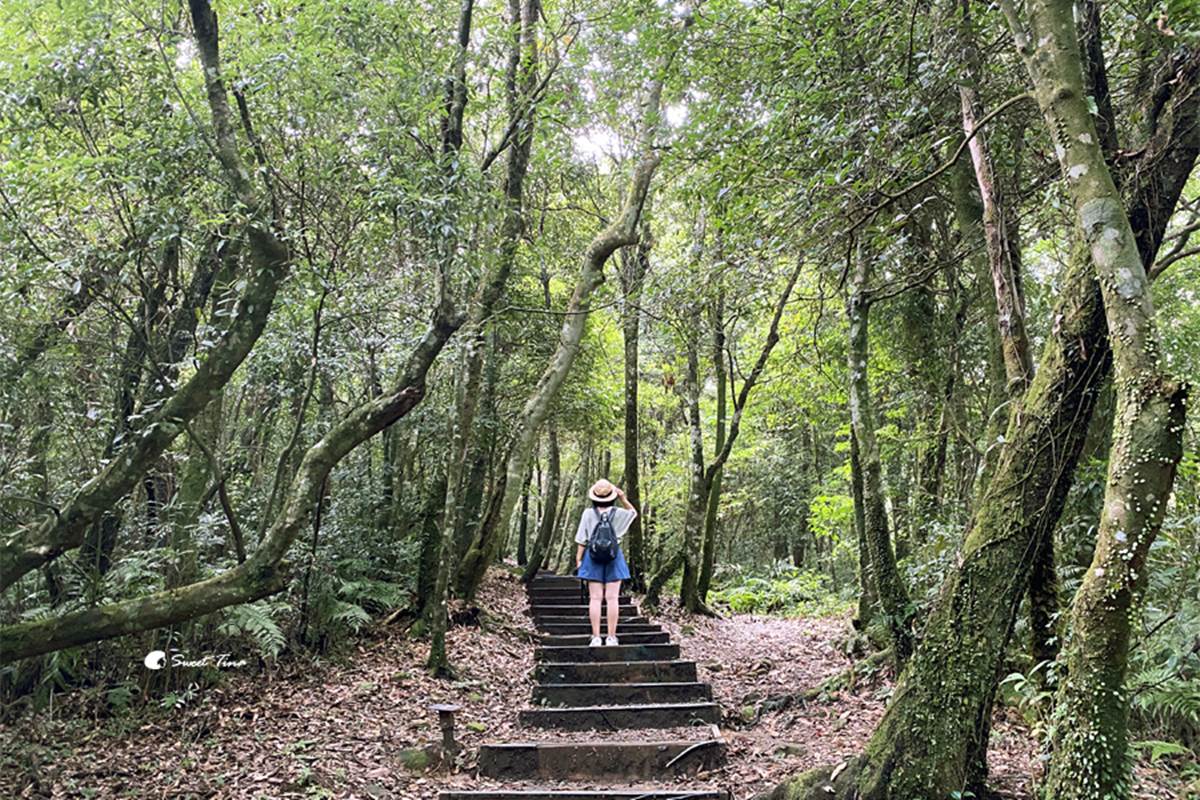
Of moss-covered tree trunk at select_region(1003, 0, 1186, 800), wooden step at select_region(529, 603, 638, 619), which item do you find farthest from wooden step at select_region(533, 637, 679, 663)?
moss-covered tree trunk at select_region(1003, 0, 1186, 800)

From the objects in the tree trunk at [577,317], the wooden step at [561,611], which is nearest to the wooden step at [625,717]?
the wooden step at [561,611]

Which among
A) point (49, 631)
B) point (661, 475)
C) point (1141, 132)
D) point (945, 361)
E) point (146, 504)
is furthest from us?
point (661, 475)

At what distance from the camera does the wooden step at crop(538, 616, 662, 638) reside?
9953mm

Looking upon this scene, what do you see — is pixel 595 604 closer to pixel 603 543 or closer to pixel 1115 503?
pixel 603 543

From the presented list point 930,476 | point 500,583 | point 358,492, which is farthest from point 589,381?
point 930,476

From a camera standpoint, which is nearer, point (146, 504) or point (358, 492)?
point (146, 504)

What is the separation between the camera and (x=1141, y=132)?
425 cm

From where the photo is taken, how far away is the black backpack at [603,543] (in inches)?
341

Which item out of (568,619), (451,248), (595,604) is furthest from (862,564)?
(451,248)

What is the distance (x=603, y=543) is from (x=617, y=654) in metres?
1.40

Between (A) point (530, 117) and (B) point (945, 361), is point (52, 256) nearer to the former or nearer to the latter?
(A) point (530, 117)

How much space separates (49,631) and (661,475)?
15.7 meters

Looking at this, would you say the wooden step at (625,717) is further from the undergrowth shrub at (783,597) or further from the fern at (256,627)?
the undergrowth shrub at (783,597)

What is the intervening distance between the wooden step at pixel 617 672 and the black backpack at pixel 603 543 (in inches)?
49.9
